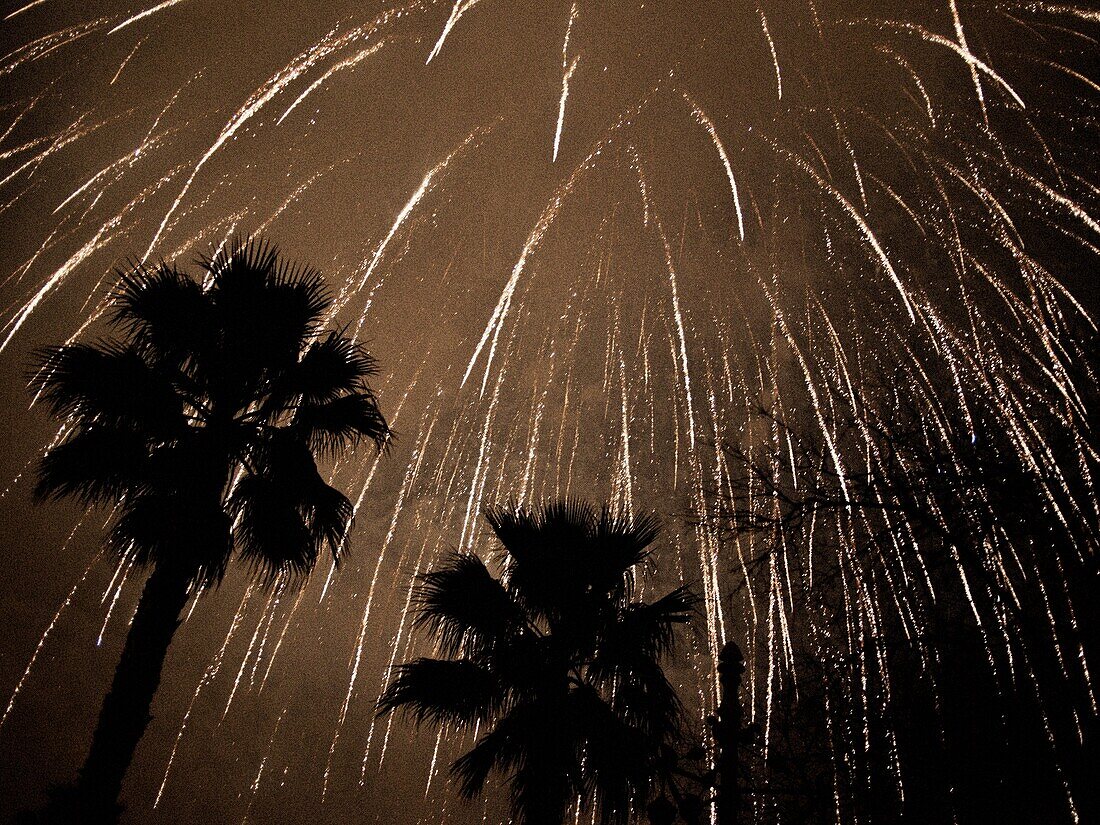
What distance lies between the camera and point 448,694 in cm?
973

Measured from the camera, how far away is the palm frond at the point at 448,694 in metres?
9.70

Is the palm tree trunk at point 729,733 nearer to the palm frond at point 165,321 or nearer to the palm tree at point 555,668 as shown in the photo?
the palm tree at point 555,668

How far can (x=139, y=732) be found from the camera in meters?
7.88

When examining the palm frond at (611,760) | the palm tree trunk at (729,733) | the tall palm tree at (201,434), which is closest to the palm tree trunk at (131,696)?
the tall palm tree at (201,434)

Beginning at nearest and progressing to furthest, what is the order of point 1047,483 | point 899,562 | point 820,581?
point 1047,483 < point 820,581 < point 899,562

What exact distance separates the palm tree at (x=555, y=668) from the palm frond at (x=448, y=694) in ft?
0.04

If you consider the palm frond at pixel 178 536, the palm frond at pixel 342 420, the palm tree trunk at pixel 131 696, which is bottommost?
the palm tree trunk at pixel 131 696

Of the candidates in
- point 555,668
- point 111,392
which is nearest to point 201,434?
point 111,392

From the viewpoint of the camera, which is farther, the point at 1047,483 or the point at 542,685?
the point at 542,685

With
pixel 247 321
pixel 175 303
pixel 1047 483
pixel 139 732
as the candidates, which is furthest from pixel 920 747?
pixel 175 303

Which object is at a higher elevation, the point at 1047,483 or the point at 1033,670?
the point at 1047,483

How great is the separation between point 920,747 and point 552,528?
17.2 ft

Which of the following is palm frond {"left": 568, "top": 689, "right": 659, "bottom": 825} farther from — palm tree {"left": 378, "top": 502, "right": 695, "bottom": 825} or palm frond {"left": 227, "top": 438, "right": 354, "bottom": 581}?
palm frond {"left": 227, "top": 438, "right": 354, "bottom": 581}

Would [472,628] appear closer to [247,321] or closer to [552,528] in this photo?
[552,528]
